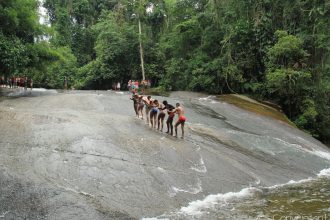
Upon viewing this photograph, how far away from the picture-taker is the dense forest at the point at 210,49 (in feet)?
89.9

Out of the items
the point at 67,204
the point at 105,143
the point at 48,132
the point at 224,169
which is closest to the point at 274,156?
the point at 224,169

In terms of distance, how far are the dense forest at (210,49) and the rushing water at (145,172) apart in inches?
402

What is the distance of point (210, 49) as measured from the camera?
37.5m

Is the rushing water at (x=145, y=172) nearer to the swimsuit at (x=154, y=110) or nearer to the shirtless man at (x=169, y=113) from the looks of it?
the swimsuit at (x=154, y=110)

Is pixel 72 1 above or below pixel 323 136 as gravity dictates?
above

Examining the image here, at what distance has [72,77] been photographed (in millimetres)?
54844

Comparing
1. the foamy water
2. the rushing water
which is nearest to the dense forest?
the rushing water

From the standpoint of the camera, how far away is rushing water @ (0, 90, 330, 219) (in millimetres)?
9641

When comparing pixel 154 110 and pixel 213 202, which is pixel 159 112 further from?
pixel 213 202

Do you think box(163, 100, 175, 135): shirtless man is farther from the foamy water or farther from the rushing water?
the foamy water

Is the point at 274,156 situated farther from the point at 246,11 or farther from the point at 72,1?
the point at 72,1

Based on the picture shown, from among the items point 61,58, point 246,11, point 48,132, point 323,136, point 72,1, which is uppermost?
point 72,1

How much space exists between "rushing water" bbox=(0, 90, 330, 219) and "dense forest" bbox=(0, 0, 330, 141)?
10.2 metres

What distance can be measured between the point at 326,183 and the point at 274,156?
112 inches
